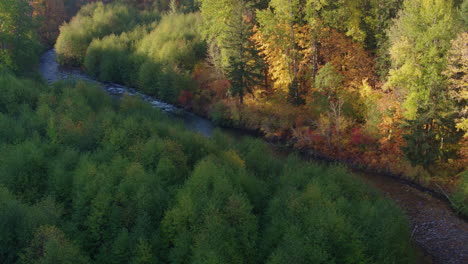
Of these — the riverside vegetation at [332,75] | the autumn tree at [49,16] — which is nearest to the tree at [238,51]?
the riverside vegetation at [332,75]

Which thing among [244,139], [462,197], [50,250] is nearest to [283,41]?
[244,139]

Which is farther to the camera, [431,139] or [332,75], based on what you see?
[332,75]

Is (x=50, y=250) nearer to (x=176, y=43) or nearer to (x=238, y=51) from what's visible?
(x=238, y=51)

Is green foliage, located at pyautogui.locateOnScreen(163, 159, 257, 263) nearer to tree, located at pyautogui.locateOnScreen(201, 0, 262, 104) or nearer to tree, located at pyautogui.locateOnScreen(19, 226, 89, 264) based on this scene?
tree, located at pyautogui.locateOnScreen(19, 226, 89, 264)

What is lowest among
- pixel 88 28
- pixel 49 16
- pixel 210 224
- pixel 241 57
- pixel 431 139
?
pixel 210 224

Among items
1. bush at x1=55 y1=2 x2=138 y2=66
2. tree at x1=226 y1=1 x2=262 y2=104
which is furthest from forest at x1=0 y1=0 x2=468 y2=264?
bush at x1=55 y1=2 x2=138 y2=66

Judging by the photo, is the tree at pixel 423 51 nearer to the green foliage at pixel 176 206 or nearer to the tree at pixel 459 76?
the tree at pixel 459 76

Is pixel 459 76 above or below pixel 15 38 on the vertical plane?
below

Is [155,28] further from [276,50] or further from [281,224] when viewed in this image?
[281,224]

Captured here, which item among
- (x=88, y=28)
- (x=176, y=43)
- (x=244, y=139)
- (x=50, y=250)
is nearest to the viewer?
(x=50, y=250)
